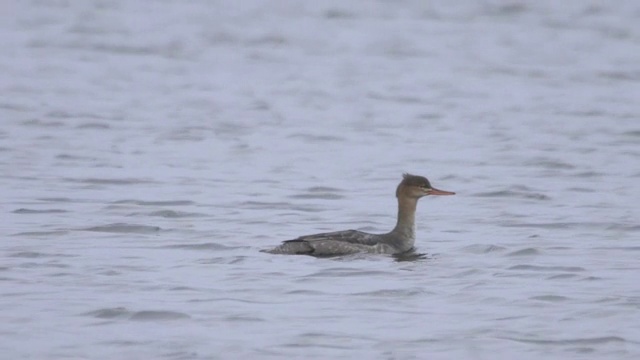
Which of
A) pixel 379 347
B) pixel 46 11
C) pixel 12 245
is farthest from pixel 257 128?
pixel 46 11

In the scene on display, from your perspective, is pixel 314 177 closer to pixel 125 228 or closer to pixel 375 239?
pixel 125 228

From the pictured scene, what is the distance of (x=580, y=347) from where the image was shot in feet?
36.1

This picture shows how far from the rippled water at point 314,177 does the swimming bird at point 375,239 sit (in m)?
0.11

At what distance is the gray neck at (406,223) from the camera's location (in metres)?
14.6

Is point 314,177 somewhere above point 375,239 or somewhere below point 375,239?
above

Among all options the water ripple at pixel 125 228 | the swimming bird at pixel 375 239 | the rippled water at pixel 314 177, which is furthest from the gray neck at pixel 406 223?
the water ripple at pixel 125 228

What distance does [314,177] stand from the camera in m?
19.6

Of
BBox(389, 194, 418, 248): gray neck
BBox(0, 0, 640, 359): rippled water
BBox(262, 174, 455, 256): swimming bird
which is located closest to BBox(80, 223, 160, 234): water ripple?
BBox(0, 0, 640, 359): rippled water

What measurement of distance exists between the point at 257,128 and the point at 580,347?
12908mm

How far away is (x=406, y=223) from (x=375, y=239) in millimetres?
385

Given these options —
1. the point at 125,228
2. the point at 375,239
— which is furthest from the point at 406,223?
the point at 125,228

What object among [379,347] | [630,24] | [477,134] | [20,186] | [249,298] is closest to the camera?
[379,347]

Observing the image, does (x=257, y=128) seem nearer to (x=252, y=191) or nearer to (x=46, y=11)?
(x=252, y=191)

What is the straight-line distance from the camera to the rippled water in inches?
453
